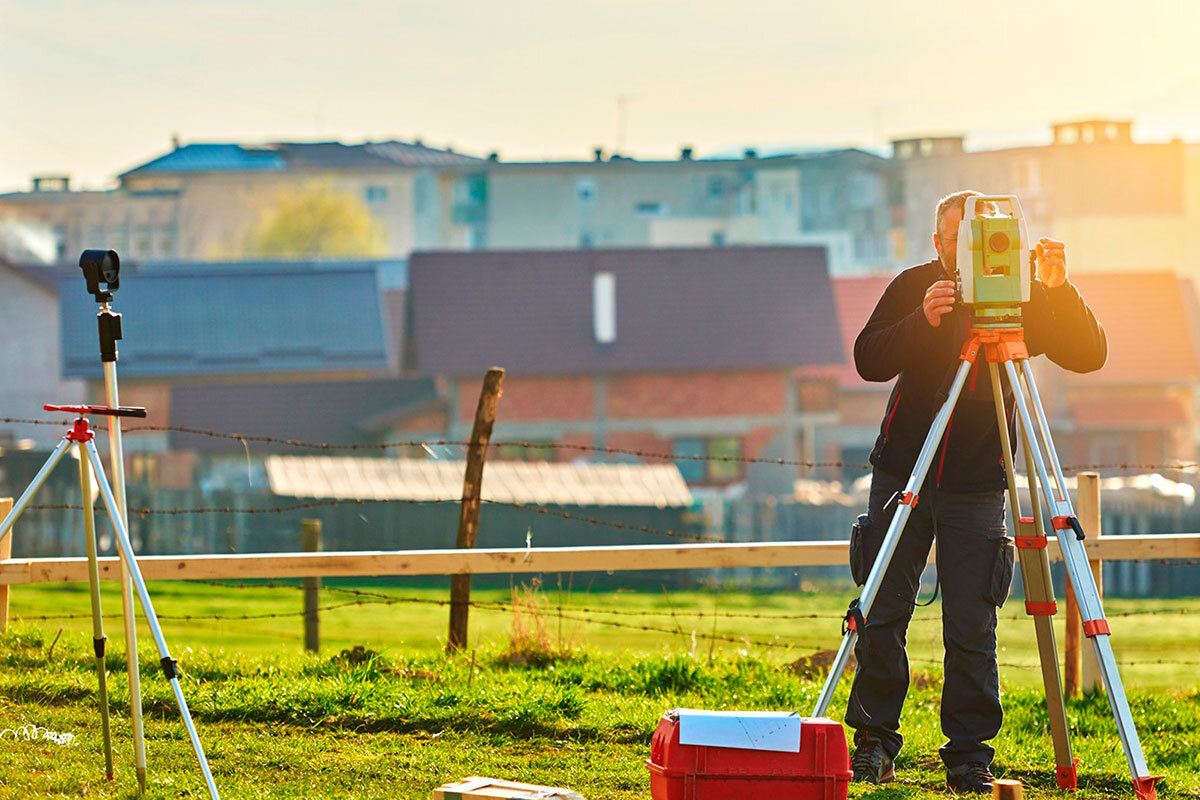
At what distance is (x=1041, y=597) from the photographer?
5043 mm

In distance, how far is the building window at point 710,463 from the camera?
45312mm

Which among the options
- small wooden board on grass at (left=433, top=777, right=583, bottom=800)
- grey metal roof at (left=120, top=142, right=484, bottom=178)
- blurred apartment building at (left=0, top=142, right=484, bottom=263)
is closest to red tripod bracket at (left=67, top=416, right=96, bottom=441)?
small wooden board on grass at (left=433, top=777, right=583, bottom=800)

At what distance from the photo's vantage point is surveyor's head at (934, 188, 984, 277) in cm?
509

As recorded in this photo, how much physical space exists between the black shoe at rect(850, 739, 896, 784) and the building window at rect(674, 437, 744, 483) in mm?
39041

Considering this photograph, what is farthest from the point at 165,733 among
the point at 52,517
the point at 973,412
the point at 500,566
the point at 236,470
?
the point at 236,470

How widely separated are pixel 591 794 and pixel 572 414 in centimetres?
4161

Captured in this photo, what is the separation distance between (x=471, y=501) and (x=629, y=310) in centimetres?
4127

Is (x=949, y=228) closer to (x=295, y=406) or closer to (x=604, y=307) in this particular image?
(x=295, y=406)

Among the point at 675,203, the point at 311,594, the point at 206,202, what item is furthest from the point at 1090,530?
the point at 206,202

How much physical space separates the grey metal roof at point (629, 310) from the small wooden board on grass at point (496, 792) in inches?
1635

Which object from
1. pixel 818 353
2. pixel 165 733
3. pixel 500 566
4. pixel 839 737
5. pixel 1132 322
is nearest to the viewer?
pixel 839 737

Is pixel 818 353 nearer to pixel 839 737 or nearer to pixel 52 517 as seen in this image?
pixel 52 517

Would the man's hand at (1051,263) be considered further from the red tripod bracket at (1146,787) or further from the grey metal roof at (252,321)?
the grey metal roof at (252,321)

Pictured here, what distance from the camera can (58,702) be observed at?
6.29 m
